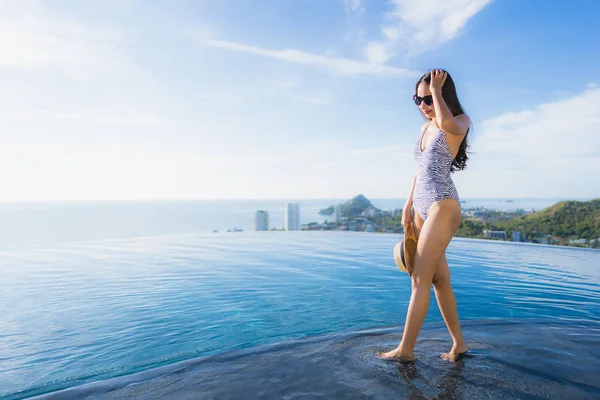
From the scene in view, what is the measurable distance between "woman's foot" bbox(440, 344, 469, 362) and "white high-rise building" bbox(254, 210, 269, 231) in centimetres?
1202

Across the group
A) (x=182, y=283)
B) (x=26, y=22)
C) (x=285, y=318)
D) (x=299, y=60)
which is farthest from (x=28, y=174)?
(x=285, y=318)

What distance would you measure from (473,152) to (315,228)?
10672mm

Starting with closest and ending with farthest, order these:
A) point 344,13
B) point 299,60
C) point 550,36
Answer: point 550,36 → point 344,13 → point 299,60

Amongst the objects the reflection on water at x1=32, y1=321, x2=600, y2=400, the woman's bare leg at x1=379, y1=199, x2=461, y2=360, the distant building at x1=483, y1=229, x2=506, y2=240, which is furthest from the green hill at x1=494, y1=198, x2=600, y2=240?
the woman's bare leg at x1=379, y1=199, x2=461, y2=360

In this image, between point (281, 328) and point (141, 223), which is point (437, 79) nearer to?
point (281, 328)

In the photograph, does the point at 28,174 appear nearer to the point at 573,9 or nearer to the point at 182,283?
the point at 182,283

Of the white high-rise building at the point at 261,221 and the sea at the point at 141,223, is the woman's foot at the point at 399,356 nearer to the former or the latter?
the sea at the point at 141,223

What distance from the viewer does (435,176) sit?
185 cm

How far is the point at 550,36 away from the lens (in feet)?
22.9

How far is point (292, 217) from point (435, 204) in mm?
11797

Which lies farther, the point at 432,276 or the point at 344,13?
the point at 344,13

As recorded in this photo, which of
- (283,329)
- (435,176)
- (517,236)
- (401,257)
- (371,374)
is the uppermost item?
(435,176)

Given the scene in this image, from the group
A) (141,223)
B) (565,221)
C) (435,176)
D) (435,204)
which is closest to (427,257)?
(435,204)

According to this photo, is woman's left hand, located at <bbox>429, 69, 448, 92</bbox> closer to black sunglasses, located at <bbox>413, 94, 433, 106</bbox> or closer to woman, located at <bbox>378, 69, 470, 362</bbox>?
woman, located at <bbox>378, 69, 470, 362</bbox>
